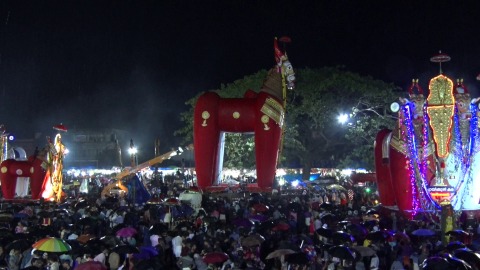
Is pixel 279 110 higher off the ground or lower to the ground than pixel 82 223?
higher

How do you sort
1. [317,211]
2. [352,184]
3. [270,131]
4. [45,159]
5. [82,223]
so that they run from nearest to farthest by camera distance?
[82,223], [317,211], [270,131], [45,159], [352,184]

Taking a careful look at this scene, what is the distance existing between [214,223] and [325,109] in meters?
→ 22.4

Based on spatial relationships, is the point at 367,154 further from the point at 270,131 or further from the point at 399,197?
the point at 399,197

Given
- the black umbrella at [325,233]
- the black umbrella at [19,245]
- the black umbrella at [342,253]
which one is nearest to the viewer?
the black umbrella at [342,253]

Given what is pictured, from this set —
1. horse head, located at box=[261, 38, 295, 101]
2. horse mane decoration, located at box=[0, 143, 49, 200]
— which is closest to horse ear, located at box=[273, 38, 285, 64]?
Answer: horse head, located at box=[261, 38, 295, 101]

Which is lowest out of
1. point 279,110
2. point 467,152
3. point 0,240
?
point 0,240

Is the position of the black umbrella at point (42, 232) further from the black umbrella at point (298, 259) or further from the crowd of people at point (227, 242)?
the black umbrella at point (298, 259)

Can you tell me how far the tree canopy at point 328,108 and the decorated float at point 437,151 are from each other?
47.5ft

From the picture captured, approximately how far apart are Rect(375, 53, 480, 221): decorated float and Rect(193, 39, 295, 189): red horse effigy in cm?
576

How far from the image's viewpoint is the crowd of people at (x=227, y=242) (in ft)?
35.2

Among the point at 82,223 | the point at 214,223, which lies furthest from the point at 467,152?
the point at 82,223

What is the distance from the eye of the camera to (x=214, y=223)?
53.0ft

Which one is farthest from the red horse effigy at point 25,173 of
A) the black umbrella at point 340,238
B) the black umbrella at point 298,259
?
the black umbrella at point 298,259

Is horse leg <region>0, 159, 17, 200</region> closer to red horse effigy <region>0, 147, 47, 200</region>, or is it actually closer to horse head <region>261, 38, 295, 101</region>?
red horse effigy <region>0, 147, 47, 200</region>
